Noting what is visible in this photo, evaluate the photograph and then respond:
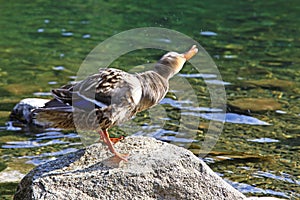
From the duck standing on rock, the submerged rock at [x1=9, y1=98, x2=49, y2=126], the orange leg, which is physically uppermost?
the duck standing on rock

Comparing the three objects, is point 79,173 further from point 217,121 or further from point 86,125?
point 217,121

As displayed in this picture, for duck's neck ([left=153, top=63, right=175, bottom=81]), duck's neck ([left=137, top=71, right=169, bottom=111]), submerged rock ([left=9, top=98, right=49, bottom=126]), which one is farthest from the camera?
submerged rock ([left=9, top=98, right=49, bottom=126])

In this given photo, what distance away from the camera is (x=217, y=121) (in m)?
9.42

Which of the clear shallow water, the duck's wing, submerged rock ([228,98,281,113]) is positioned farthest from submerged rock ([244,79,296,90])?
the duck's wing

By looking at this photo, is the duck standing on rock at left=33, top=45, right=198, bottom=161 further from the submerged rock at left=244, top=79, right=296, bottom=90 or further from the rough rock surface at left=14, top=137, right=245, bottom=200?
the submerged rock at left=244, top=79, right=296, bottom=90

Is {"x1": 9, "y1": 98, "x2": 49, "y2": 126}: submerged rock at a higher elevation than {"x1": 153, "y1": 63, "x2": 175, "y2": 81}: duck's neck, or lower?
lower

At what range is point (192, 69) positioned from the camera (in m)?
12.6

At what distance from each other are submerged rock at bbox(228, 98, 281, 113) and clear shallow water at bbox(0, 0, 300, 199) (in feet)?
0.63

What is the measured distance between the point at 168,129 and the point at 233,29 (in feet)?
22.9

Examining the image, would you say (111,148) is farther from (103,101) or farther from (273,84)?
(273,84)

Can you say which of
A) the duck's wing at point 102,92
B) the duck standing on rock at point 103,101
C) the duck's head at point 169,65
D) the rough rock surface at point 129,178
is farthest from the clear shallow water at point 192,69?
the duck's head at point 169,65

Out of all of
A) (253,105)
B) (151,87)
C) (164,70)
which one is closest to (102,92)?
(151,87)

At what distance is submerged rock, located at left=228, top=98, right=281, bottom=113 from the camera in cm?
991

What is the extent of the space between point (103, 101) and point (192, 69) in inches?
283
